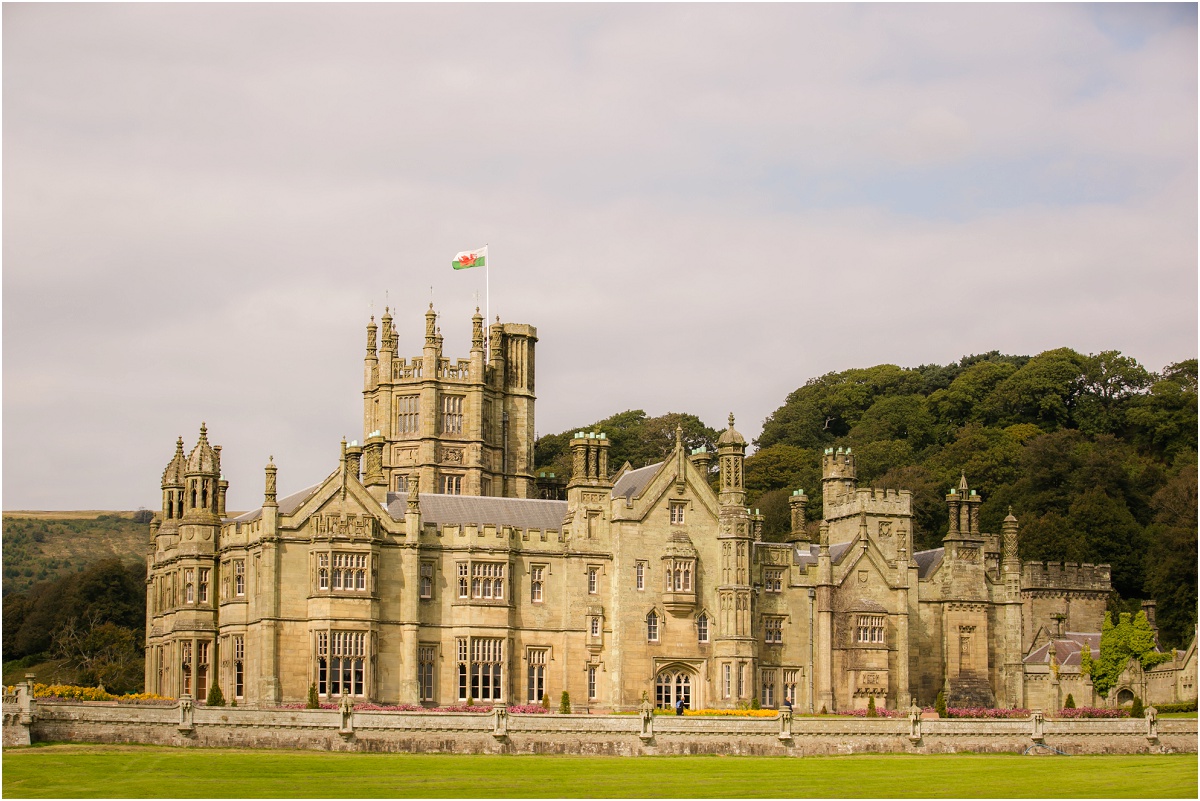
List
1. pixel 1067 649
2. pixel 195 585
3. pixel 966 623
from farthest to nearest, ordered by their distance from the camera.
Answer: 1. pixel 1067 649
2. pixel 966 623
3. pixel 195 585

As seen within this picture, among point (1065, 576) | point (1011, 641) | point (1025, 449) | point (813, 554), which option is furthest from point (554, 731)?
point (1025, 449)

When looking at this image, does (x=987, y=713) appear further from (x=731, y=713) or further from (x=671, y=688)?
(x=671, y=688)

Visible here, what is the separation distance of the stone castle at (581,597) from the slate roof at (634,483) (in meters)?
0.15

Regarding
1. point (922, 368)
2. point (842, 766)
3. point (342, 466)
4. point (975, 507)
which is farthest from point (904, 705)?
point (922, 368)

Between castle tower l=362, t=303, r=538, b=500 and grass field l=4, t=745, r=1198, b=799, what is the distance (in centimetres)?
3165

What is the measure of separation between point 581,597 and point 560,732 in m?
14.6

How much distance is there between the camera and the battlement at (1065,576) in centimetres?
8544

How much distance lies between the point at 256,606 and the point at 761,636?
1993 centimetres

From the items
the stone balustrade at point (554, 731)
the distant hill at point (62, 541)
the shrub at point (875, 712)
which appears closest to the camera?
the stone balustrade at point (554, 731)

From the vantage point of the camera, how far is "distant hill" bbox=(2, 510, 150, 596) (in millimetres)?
140875

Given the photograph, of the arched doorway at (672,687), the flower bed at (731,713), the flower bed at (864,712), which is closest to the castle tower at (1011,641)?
the flower bed at (864,712)

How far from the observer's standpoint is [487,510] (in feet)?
230

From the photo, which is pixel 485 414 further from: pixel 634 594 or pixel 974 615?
pixel 974 615

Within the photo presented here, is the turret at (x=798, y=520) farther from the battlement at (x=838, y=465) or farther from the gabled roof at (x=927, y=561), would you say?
the gabled roof at (x=927, y=561)
